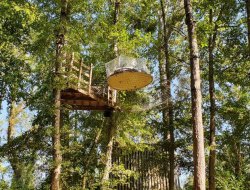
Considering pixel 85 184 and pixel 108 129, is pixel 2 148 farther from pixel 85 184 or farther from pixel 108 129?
pixel 108 129

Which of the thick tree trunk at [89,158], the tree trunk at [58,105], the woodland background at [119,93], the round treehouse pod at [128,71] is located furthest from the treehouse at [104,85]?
the thick tree trunk at [89,158]

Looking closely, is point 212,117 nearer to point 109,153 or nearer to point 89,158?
point 109,153

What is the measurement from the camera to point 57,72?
8.05 meters

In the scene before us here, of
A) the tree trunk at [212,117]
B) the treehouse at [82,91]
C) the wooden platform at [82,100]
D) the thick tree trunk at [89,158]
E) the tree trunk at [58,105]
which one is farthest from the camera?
the tree trunk at [212,117]

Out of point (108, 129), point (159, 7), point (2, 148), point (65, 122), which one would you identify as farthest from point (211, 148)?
point (159, 7)

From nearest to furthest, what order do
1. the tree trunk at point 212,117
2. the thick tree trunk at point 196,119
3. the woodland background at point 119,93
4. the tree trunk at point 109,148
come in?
the thick tree trunk at point 196,119 → the woodland background at point 119,93 → the tree trunk at point 109,148 → the tree trunk at point 212,117

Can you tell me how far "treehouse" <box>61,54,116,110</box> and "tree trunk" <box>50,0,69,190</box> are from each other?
0.74ft

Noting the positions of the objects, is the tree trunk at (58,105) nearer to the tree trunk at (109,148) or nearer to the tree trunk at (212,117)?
the tree trunk at (109,148)

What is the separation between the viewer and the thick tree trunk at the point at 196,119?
6207 mm

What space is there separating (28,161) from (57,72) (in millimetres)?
2060

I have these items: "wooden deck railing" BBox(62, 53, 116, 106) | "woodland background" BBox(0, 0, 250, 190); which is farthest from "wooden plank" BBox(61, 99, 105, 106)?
"woodland background" BBox(0, 0, 250, 190)

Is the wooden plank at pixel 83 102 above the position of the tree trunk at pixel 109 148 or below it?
above

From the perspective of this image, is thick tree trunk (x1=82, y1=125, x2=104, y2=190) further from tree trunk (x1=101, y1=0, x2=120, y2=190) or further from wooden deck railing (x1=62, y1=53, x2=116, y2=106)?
wooden deck railing (x1=62, y1=53, x2=116, y2=106)

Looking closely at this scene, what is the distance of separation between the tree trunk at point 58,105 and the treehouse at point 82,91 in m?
0.23
